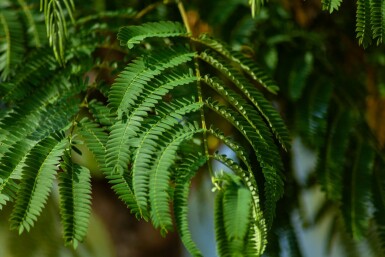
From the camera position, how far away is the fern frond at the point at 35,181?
0.81m

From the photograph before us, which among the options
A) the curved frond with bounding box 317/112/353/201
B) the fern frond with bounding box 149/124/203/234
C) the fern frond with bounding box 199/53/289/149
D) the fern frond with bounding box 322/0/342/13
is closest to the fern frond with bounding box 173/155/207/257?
the fern frond with bounding box 149/124/203/234

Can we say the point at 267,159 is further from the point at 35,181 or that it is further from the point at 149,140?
the point at 35,181

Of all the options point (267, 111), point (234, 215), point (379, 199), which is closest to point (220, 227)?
point (234, 215)

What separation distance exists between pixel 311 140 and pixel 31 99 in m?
0.46

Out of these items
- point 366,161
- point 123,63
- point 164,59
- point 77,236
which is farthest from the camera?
point 366,161

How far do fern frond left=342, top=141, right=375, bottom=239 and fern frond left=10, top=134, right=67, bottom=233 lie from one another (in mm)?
500

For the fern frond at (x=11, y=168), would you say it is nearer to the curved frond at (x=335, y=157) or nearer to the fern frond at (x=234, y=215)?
the fern frond at (x=234, y=215)

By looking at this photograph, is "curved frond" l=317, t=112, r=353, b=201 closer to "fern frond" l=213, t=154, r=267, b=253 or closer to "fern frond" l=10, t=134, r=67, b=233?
"fern frond" l=213, t=154, r=267, b=253

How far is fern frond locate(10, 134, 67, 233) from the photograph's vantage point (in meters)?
0.81

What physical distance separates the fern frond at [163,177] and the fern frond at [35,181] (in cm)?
11

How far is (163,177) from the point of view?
0.82 meters

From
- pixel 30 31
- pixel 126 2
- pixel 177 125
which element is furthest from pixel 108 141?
pixel 126 2

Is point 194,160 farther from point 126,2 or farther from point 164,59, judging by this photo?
point 126,2

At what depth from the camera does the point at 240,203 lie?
0.82 m
